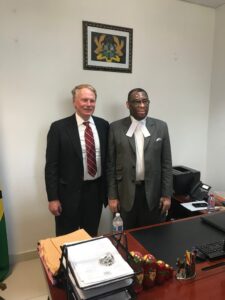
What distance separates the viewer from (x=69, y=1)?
2.31m

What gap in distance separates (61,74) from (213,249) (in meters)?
1.90

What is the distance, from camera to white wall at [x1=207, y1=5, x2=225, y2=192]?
290cm

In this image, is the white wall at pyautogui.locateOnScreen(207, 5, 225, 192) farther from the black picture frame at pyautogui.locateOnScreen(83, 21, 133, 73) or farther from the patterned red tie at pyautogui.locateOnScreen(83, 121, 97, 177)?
the patterned red tie at pyautogui.locateOnScreen(83, 121, 97, 177)

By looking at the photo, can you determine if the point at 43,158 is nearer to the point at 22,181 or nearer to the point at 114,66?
the point at 22,181

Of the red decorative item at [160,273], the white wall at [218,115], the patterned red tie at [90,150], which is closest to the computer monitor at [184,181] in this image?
the white wall at [218,115]

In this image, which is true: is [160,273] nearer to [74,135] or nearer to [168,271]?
[168,271]

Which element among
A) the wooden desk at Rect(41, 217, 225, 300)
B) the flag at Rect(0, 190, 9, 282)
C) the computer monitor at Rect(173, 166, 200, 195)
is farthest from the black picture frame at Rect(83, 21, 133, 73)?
the wooden desk at Rect(41, 217, 225, 300)

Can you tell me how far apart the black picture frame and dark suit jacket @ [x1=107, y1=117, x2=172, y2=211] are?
29.8 inches

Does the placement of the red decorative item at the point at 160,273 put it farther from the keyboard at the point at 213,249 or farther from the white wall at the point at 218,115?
the white wall at the point at 218,115

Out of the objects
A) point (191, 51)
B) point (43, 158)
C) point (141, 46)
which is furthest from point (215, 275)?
point (191, 51)

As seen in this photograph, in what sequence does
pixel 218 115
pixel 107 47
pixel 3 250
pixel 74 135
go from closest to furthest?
pixel 74 135, pixel 3 250, pixel 107 47, pixel 218 115

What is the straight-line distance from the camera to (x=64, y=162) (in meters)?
1.99

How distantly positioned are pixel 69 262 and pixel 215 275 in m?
0.67

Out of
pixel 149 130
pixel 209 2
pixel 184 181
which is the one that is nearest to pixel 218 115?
pixel 184 181
